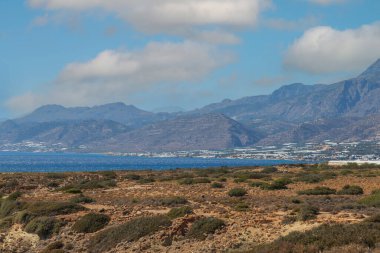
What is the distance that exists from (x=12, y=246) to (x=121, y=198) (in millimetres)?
12593

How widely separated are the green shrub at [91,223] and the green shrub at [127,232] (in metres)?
1.56

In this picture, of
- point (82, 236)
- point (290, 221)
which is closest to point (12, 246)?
point (82, 236)

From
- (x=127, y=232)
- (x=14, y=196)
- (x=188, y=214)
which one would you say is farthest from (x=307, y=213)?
(x=14, y=196)

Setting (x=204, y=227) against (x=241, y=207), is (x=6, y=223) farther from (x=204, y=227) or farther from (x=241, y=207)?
(x=241, y=207)

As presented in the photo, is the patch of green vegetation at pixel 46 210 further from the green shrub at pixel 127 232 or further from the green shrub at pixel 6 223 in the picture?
the green shrub at pixel 127 232

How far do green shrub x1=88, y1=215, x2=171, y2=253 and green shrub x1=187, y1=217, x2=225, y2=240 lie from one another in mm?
2027

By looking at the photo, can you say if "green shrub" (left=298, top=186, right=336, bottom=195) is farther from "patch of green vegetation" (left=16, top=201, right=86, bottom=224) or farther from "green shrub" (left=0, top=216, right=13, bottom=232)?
"green shrub" (left=0, top=216, right=13, bottom=232)

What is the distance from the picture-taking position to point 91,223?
32.0 meters

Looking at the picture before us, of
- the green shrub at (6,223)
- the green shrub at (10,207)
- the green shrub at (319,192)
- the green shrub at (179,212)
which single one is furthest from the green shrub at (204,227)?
the green shrub at (10,207)

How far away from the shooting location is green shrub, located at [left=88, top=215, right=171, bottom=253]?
93.6 ft

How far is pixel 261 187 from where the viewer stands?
47.9 meters

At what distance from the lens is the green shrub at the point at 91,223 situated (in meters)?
31.6

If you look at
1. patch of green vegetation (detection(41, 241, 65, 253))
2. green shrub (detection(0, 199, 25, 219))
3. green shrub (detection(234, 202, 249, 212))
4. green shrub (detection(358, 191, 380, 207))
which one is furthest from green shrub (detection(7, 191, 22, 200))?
green shrub (detection(358, 191, 380, 207))

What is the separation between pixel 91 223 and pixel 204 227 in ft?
26.7
